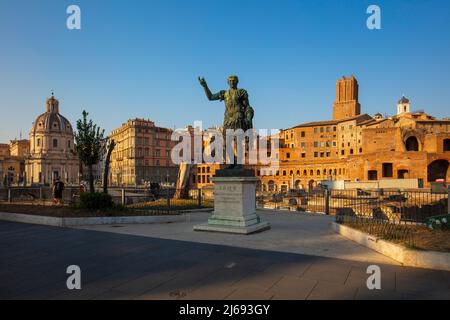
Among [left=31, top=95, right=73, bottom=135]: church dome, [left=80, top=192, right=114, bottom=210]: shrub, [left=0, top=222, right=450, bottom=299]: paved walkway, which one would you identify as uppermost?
[left=31, top=95, right=73, bottom=135]: church dome

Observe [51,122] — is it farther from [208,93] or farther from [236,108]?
[236,108]

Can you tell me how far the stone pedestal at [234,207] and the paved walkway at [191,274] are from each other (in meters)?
1.98

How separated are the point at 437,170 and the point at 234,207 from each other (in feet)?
217

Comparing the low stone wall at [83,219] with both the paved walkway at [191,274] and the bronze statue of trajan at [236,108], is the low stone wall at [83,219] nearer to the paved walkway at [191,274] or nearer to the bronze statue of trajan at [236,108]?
the paved walkway at [191,274]

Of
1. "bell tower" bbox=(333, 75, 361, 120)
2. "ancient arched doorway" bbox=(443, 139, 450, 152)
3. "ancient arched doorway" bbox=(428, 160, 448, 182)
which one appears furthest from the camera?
"bell tower" bbox=(333, 75, 361, 120)

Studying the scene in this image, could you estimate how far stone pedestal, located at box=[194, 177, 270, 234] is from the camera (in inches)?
384

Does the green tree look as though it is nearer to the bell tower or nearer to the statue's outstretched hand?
the statue's outstretched hand

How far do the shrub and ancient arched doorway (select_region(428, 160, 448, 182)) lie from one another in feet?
213

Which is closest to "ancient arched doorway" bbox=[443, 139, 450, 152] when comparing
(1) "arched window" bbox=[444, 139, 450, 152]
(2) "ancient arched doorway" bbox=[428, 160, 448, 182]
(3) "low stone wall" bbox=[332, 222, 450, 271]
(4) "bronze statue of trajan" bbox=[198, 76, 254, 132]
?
(1) "arched window" bbox=[444, 139, 450, 152]

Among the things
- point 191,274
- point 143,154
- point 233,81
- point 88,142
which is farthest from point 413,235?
point 143,154

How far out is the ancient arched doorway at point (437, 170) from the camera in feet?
192

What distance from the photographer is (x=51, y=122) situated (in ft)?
320

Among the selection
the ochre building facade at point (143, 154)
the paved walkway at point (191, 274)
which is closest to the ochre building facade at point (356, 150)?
the ochre building facade at point (143, 154)
